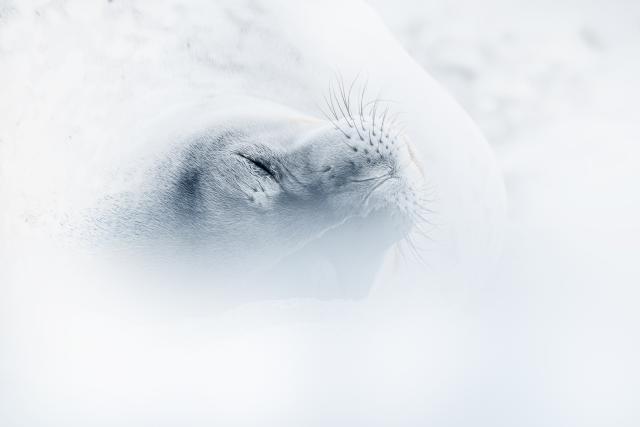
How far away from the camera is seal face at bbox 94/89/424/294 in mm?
2115

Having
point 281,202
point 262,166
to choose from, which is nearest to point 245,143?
point 262,166

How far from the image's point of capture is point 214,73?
8.86 ft

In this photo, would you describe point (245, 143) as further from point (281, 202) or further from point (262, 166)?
point (281, 202)

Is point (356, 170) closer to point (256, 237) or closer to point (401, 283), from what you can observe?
point (256, 237)

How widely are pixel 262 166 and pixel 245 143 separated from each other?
0.10 metres

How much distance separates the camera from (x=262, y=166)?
7.20 ft

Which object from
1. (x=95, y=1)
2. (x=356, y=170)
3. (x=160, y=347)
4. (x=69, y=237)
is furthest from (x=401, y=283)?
(x=95, y=1)

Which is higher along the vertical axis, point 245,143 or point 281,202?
point 245,143

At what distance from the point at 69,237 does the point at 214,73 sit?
80 centimetres

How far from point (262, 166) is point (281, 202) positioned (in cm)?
12

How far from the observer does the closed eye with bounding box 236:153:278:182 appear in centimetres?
218

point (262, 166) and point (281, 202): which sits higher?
point (262, 166)

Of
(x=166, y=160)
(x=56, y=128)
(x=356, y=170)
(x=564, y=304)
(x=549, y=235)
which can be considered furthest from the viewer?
(x=549, y=235)

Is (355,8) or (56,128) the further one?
(355,8)
